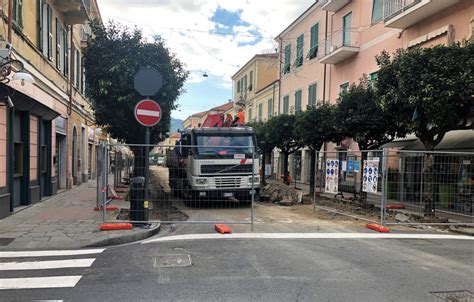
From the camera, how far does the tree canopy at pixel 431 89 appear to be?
10227 millimetres

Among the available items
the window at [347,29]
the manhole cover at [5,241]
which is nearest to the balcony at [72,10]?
the manhole cover at [5,241]

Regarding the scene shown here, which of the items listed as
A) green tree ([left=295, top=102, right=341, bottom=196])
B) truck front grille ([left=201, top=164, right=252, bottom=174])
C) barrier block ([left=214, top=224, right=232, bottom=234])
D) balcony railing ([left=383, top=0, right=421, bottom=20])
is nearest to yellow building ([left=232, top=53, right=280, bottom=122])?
green tree ([left=295, top=102, right=341, bottom=196])

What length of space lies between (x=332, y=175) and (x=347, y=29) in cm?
1230

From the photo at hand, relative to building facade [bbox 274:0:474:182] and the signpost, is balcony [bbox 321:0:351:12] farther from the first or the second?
the signpost

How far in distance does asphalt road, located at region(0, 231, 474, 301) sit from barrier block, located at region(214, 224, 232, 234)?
2.39 feet

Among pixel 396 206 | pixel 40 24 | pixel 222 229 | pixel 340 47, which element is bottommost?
pixel 222 229

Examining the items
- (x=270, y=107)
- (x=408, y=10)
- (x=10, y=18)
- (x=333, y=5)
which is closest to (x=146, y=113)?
(x=10, y=18)

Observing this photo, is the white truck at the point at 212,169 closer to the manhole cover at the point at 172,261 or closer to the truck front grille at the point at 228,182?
the truck front grille at the point at 228,182

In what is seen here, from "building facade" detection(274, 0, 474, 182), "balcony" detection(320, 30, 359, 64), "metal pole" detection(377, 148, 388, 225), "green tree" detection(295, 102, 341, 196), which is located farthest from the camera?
"balcony" detection(320, 30, 359, 64)

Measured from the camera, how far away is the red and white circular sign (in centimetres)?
907

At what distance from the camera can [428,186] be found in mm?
10930

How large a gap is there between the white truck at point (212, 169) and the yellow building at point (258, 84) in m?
20.5

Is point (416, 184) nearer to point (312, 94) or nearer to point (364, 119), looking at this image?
point (364, 119)

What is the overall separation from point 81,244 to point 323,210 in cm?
790
